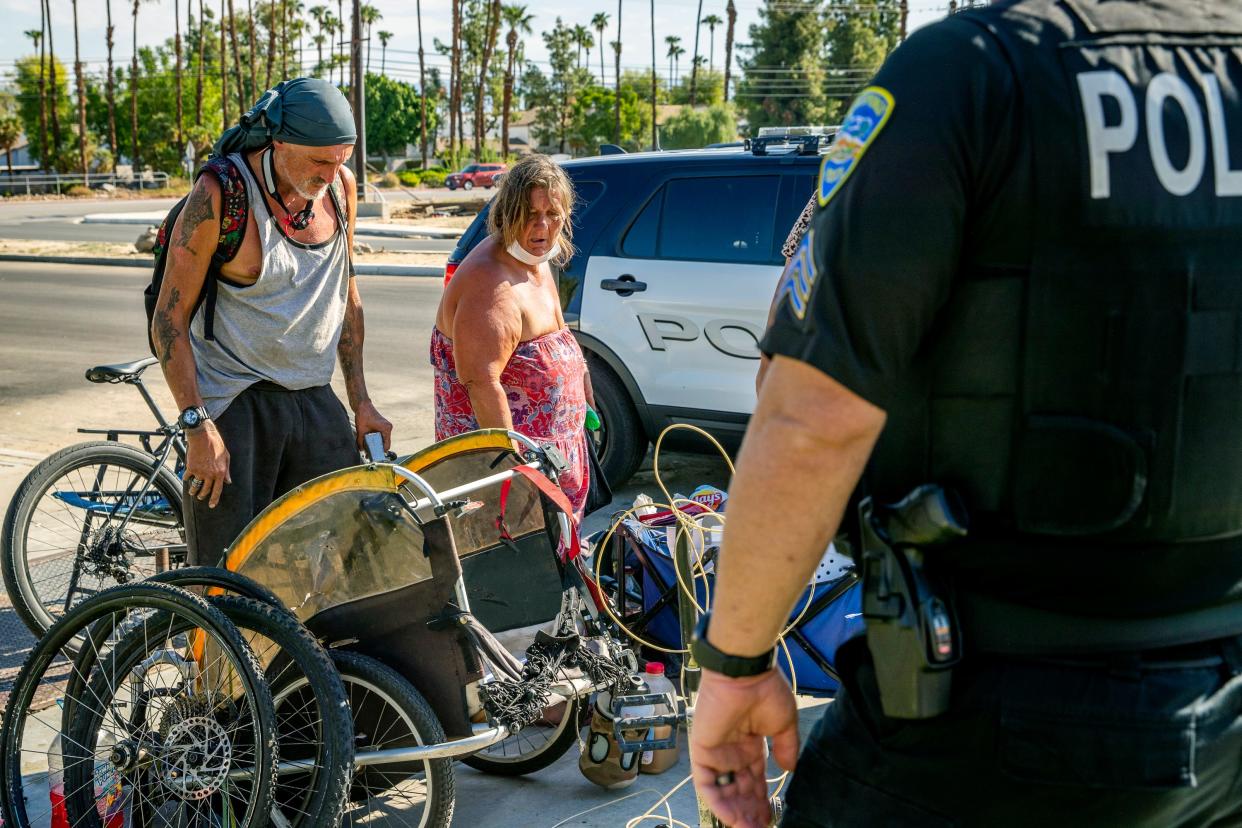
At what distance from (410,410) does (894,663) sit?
Answer: 7.68 m

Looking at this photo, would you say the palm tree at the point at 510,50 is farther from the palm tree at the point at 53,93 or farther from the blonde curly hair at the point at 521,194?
the blonde curly hair at the point at 521,194

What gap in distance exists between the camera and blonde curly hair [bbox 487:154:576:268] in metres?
4.34

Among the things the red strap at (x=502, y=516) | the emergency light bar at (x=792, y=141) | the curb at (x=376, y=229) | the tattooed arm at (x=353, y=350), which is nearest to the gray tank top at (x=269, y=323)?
the tattooed arm at (x=353, y=350)

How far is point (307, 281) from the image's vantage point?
388cm

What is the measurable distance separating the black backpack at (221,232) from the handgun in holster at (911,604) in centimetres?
273

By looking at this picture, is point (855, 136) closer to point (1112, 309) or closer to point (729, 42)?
point (1112, 309)

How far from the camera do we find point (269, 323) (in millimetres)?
3809

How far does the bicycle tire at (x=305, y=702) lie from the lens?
269 cm

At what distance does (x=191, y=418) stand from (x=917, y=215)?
109 inches

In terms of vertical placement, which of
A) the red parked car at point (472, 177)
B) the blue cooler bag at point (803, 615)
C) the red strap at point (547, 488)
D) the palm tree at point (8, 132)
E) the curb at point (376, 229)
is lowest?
the blue cooler bag at point (803, 615)

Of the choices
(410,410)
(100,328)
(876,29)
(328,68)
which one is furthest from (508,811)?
(876,29)

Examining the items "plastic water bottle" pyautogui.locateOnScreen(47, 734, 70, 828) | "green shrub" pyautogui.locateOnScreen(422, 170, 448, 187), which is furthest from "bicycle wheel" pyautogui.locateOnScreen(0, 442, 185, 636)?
"green shrub" pyautogui.locateOnScreen(422, 170, 448, 187)

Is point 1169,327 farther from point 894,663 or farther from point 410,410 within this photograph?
point 410,410

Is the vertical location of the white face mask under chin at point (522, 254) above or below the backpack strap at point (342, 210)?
below
